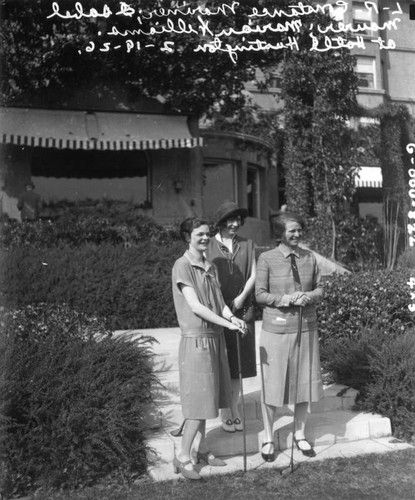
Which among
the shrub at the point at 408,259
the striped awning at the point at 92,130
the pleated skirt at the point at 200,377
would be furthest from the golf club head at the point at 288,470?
the striped awning at the point at 92,130

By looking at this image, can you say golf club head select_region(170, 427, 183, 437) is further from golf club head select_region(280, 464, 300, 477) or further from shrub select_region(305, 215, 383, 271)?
shrub select_region(305, 215, 383, 271)

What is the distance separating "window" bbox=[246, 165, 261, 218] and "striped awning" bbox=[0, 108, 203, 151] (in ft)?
13.0

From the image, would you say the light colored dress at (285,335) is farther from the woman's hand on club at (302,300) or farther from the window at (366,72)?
the window at (366,72)

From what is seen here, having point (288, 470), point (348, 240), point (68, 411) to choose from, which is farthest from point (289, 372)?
point (348, 240)

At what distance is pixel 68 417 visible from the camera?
11.9 ft

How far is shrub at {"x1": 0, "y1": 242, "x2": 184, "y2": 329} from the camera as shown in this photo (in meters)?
7.04

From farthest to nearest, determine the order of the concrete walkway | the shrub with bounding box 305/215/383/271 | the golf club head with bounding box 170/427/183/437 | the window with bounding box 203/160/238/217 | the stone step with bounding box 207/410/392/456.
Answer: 1. the window with bounding box 203/160/238/217
2. the shrub with bounding box 305/215/383/271
3. the golf club head with bounding box 170/427/183/437
4. the stone step with bounding box 207/410/392/456
5. the concrete walkway

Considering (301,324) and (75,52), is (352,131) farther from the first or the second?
(301,324)

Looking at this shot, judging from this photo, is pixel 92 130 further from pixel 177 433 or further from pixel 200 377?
pixel 200 377

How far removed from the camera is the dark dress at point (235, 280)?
4223 mm

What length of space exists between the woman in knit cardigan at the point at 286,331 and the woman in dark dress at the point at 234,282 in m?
0.29

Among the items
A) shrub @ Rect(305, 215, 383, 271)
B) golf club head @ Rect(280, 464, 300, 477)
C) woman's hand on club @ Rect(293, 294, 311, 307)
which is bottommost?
golf club head @ Rect(280, 464, 300, 477)

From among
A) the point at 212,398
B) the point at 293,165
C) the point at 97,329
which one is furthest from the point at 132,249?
the point at 212,398

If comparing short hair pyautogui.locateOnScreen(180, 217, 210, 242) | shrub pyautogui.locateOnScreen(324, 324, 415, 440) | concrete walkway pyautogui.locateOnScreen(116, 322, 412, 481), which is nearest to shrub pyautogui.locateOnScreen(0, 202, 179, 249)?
concrete walkway pyautogui.locateOnScreen(116, 322, 412, 481)
